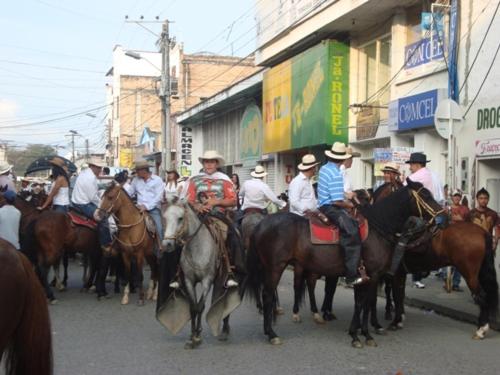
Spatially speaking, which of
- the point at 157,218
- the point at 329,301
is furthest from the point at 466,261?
the point at 157,218

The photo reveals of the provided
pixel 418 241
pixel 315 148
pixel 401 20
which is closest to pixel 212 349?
pixel 418 241

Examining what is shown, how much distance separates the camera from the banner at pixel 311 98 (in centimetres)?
1917

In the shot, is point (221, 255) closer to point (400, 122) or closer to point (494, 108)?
point (494, 108)

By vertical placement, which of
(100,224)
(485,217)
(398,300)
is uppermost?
(485,217)

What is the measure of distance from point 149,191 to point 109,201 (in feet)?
3.52

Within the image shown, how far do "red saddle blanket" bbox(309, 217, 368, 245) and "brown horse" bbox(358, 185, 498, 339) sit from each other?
0.64m

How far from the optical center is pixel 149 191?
11523mm

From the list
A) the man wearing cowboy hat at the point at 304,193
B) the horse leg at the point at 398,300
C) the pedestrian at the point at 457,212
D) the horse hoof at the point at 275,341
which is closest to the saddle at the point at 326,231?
the horse leg at the point at 398,300

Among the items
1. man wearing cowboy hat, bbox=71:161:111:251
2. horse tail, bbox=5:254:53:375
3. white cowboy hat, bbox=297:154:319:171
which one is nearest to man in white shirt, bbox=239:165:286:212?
white cowboy hat, bbox=297:154:319:171

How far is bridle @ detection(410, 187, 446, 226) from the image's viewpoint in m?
7.93

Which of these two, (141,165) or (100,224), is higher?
(141,165)

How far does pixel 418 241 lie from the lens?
Result: 8.51 m

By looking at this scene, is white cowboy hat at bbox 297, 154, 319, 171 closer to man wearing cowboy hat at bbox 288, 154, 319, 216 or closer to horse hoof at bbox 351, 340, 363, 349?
man wearing cowboy hat at bbox 288, 154, 319, 216

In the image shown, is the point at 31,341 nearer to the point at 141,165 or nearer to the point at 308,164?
the point at 308,164
